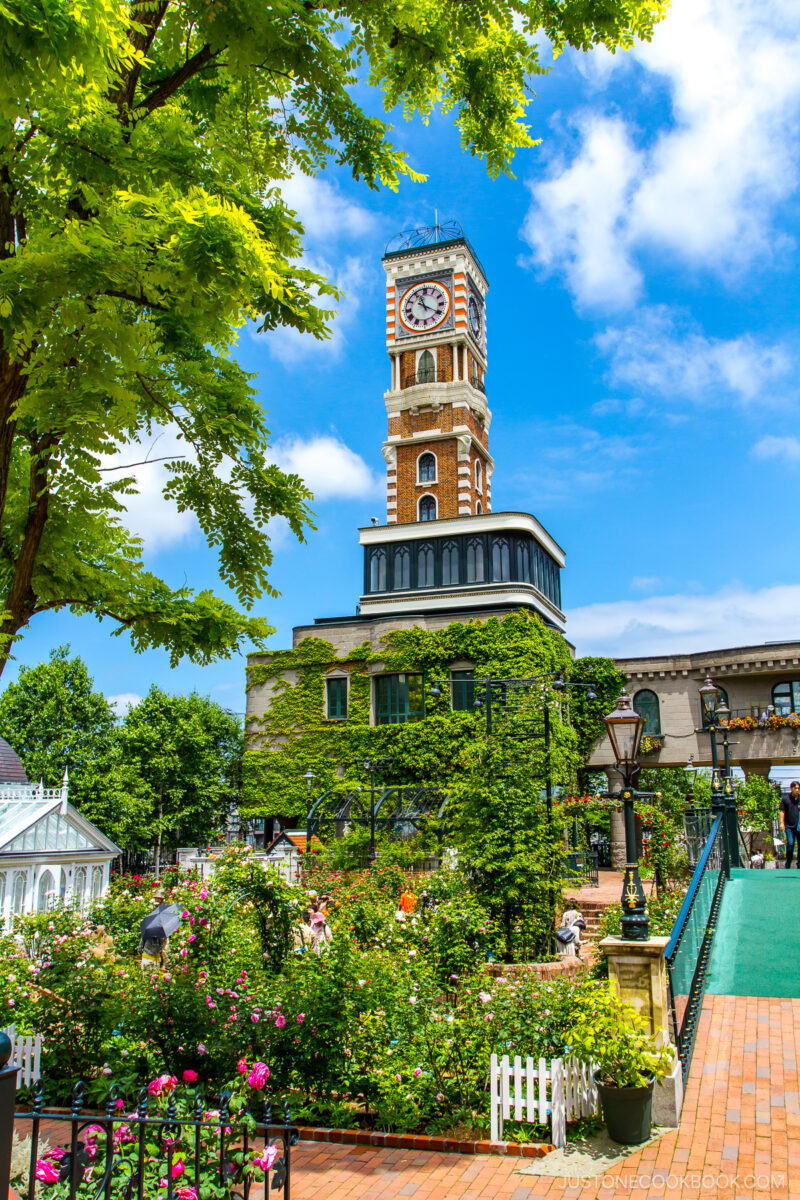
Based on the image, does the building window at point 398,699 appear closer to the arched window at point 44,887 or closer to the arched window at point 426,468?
the arched window at point 426,468

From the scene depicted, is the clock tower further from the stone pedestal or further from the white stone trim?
the stone pedestal

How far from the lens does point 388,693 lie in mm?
35188

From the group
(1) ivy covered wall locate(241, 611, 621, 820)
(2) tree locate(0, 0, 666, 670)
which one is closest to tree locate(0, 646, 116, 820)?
(1) ivy covered wall locate(241, 611, 621, 820)

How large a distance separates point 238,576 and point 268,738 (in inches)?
1132

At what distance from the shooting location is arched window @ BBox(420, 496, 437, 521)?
43.9 meters

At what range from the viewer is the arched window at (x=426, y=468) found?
145ft

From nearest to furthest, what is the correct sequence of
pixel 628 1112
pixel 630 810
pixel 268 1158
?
pixel 268 1158
pixel 628 1112
pixel 630 810

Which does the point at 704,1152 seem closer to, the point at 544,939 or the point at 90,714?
the point at 544,939

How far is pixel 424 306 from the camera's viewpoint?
46.3 meters

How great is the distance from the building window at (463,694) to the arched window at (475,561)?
196 inches

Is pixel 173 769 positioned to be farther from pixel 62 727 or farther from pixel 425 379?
pixel 425 379

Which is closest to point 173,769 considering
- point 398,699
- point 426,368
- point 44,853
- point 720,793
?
point 398,699

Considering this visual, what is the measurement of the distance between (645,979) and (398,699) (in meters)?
26.9

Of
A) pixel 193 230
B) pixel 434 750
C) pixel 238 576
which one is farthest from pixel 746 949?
pixel 434 750
